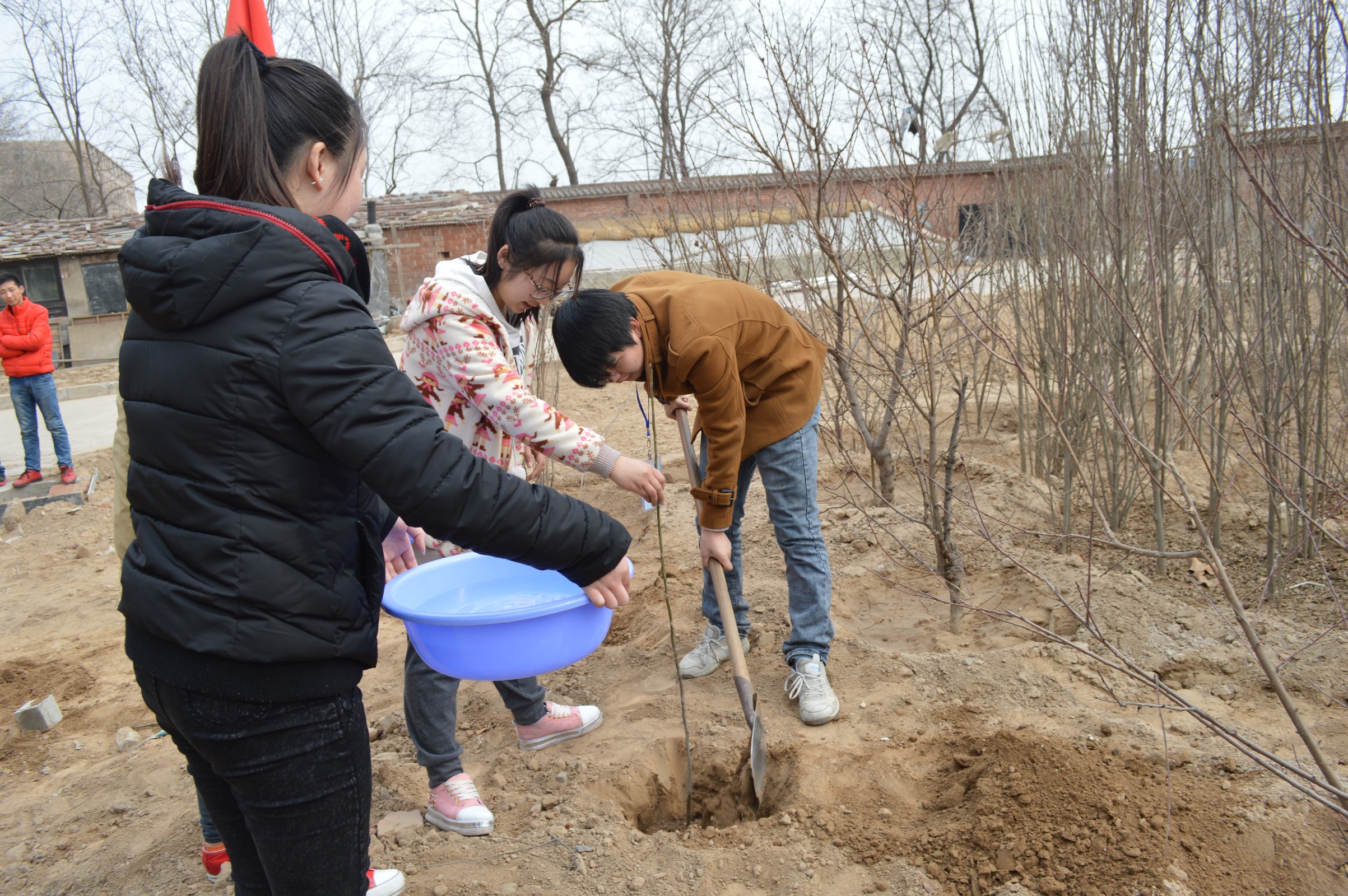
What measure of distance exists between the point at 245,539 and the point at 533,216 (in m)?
1.32

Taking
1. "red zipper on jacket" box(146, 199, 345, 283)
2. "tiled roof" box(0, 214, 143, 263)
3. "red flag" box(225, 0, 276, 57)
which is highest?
"tiled roof" box(0, 214, 143, 263)

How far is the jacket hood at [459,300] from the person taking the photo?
2.27 m

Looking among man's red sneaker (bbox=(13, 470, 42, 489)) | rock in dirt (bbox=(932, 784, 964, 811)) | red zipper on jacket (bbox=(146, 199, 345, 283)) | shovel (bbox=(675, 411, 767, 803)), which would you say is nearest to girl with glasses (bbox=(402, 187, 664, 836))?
shovel (bbox=(675, 411, 767, 803))

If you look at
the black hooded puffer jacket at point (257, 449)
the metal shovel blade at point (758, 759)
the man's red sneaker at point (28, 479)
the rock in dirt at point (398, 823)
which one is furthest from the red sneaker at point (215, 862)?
the man's red sneaker at point (28, 479)

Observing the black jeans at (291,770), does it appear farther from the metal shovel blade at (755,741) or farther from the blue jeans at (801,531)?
the blue jeans at (801,531)

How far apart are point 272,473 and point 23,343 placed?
796 centimetres

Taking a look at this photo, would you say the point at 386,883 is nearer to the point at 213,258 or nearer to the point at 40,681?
the point at 213,258

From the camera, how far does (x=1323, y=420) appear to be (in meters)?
3.64

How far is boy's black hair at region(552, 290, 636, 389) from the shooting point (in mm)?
2434

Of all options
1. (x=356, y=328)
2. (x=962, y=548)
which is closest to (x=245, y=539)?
(x=356, y=328)

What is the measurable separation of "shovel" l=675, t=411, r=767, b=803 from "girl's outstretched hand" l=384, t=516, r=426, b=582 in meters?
0.84

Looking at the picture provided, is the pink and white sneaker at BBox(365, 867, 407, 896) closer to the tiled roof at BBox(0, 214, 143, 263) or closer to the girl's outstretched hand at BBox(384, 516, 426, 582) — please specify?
the girl's outstretched hand at BBox(384, 516, 426, 582)

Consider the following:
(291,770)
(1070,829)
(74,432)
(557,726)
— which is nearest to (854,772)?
(1070,829)

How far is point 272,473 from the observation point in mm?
1229
